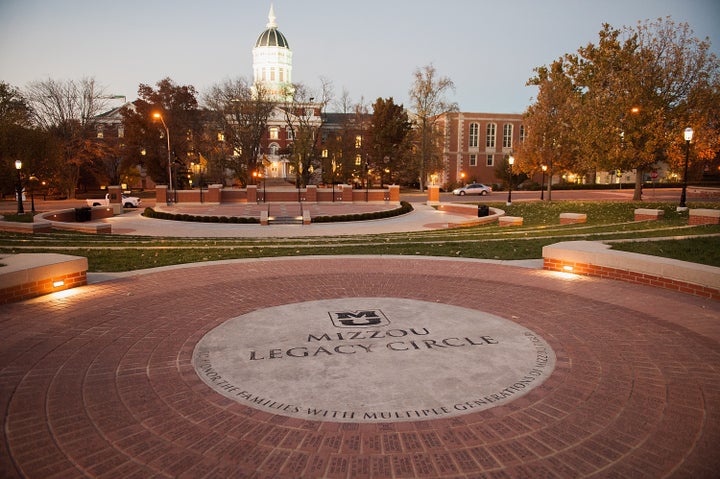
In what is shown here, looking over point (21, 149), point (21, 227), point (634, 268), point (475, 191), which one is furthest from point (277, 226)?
point (475, 191)

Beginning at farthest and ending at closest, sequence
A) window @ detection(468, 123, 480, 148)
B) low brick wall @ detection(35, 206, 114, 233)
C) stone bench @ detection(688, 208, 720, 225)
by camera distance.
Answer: window @ detection(468, 123, 480, 148)
low brick wall @ detection(35, 206, 114, 233)
stone bench @ detection(688, 208, 720, 225)

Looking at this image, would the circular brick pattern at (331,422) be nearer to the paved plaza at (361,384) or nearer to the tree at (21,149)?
the paved plaza at (361,384)

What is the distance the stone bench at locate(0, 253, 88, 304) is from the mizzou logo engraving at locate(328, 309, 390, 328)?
564cm

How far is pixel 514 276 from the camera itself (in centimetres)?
1093

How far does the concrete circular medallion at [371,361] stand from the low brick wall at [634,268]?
416 cm

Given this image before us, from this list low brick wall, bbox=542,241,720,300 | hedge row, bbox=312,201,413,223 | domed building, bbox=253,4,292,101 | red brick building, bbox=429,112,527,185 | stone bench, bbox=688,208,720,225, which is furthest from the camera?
domed building, bbox=253,4,292,101

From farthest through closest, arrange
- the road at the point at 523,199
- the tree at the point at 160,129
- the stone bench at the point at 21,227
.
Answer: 1. the tree at the point at 160,129
2. the road at the point at 523,199
3. the stone bench at the point at 21,227

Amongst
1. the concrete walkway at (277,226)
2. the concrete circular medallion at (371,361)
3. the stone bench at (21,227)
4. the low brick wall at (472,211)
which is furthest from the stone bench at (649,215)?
the stone bench at (21,227)

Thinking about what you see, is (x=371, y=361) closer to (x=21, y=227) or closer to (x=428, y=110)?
(x=21, y=227)

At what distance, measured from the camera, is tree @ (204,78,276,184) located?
174ft

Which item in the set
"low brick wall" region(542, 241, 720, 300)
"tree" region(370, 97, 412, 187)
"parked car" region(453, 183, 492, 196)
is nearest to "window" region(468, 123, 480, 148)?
"tree" region(370, 97, 412, 187)

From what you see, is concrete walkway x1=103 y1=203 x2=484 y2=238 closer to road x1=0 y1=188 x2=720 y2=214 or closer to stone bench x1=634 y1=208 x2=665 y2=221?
stone bench x1=634 y1=208 x2=665 y2=221

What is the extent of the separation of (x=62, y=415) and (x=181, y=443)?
146 centimetres

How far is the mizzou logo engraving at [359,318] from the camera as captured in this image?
24.8 ft
